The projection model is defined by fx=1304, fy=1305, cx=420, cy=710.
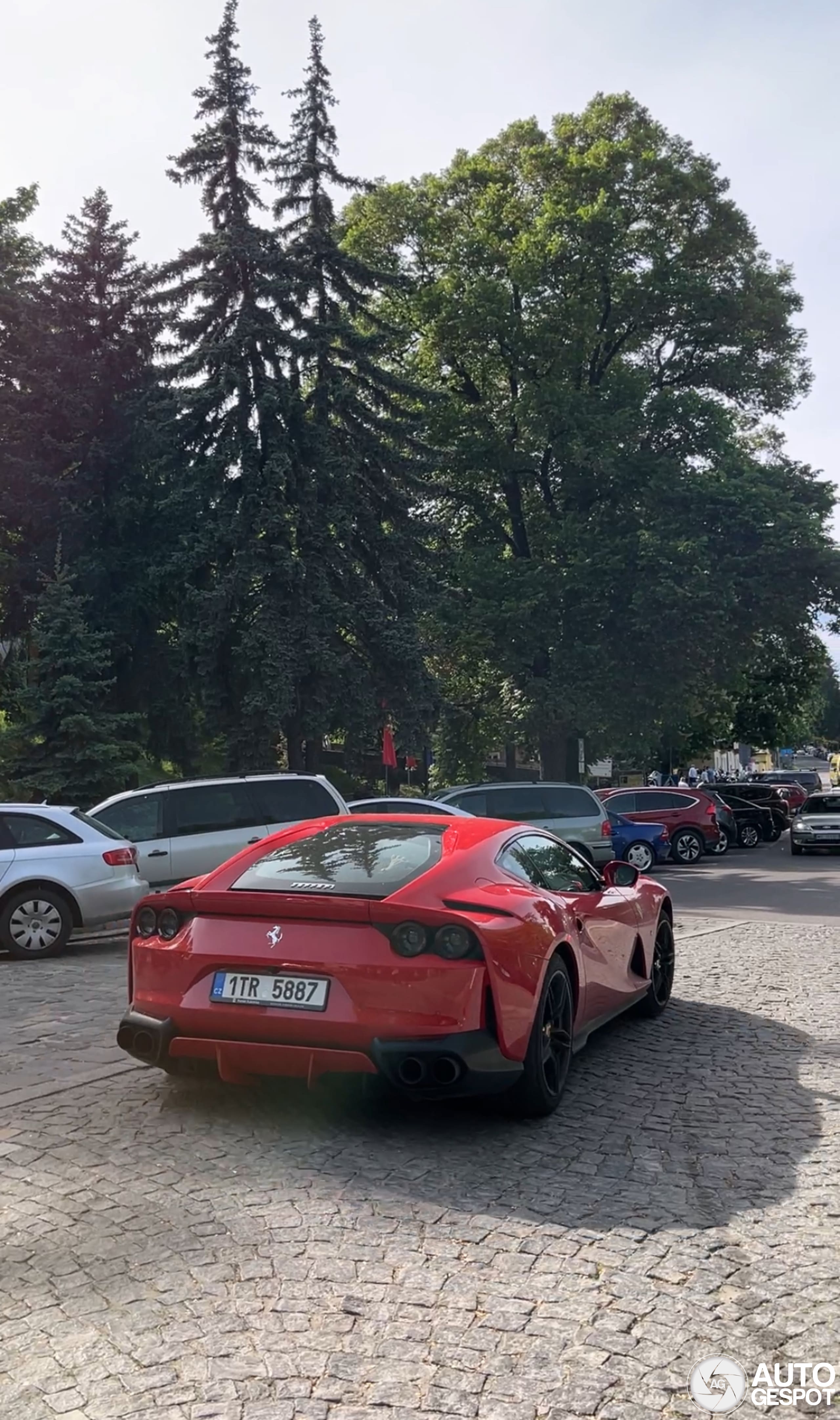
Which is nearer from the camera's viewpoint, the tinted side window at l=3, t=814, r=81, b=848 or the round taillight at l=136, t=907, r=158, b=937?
the round taillight at l=136, t=907, r=158, b=937

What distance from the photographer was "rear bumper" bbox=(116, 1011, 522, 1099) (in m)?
5.10

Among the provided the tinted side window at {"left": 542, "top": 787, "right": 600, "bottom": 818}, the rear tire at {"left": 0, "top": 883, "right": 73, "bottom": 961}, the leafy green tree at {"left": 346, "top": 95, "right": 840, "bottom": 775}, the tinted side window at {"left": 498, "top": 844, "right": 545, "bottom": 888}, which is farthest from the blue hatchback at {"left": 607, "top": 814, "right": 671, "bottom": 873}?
the tinted side window at {"left": 498, "top": 844, "right": 545, "bottom": 888}

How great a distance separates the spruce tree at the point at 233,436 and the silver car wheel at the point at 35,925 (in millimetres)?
14222

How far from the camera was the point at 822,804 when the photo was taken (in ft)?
109

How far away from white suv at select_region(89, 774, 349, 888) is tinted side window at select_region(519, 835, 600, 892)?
23.0ft

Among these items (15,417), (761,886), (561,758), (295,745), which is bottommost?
(761,886)

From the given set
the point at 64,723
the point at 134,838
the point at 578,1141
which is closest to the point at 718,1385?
the point at 578,1141

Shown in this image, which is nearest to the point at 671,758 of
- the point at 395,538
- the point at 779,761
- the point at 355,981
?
the point at 395,538

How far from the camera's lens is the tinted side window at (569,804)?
21.5 meters

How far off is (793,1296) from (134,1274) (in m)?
1.90

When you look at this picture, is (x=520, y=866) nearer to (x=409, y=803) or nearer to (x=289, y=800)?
(x=289, y=800)

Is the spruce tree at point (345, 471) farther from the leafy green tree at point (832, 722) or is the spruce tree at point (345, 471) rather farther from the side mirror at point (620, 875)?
the leafy green tree at point (832, 722)

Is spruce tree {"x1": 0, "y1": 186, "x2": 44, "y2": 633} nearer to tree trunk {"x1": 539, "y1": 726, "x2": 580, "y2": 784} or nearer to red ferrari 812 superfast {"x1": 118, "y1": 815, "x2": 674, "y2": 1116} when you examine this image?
tree trunk {"x1": 539, "y1": 726, "x2": 580, "y2": 784}

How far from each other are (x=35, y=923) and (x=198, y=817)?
8.50 feet
